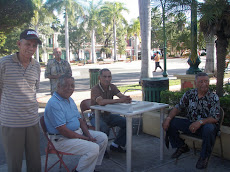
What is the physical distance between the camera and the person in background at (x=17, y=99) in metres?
2.71

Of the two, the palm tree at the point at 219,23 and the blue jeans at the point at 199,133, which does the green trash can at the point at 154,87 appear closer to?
the palm tree at the point at 219,23

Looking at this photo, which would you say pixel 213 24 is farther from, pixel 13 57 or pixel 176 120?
pixel 13 57

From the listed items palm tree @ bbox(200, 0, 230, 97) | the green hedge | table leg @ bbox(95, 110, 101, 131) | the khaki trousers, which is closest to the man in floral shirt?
the green hedge

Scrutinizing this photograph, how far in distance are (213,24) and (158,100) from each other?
6.12 feet

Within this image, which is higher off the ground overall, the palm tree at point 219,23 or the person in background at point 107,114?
the palm tree at point 219,23

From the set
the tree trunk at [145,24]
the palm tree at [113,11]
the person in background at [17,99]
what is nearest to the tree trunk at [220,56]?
the person in background at [17,99]

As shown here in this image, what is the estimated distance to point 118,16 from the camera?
45688 mm

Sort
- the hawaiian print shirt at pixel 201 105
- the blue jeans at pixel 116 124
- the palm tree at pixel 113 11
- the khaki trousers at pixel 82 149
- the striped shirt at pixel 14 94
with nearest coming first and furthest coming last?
1. the striped shirt at pixel 14 94
2. the khaki trousers at pixel 82 149
3. the hawaiian print shirt at pixel 201 105
4. the blue jeans at pixel 116 124
5. the palm tree at pixel 113 11

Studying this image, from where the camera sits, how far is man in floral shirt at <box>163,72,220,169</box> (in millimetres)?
3332

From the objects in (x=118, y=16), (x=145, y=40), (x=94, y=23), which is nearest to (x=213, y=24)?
(x=145, y=40)

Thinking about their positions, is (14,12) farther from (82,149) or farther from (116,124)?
(82,149)


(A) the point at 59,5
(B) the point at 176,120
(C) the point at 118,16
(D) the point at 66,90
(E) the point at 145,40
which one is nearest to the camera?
(D) the point at 66,90

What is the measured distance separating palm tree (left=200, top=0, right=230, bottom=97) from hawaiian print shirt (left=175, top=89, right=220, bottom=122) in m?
1.44

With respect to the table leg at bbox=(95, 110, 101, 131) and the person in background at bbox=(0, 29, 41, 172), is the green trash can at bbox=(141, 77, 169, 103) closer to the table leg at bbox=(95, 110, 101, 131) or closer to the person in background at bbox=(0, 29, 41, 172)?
the table leg at bbox=(95, 110, 101, 131)
